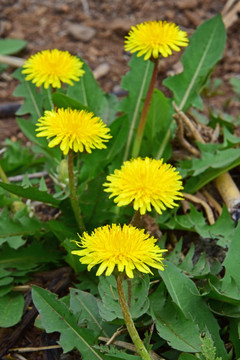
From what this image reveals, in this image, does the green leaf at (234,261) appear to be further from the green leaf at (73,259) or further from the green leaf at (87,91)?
the green leaf at (87,91)

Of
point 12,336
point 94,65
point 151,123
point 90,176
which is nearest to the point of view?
point 12,336

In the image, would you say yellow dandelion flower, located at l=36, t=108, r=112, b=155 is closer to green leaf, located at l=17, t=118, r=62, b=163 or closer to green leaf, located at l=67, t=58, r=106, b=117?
green leaf, located at l=17, t=118, r=62, b=163

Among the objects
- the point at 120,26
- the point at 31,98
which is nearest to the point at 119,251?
the point at 31,98

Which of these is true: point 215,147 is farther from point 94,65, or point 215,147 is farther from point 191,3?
point 191,3

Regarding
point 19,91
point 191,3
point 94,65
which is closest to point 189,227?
point 19,91

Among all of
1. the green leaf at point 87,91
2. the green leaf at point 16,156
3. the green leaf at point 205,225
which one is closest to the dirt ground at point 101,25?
the green leaf at point 16,156

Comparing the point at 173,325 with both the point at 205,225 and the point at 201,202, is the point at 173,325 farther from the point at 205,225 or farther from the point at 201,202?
the point at 201,202

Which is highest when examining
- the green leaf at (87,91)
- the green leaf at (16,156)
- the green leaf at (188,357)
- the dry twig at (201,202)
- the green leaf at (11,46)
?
the green leaf at (11,46)
